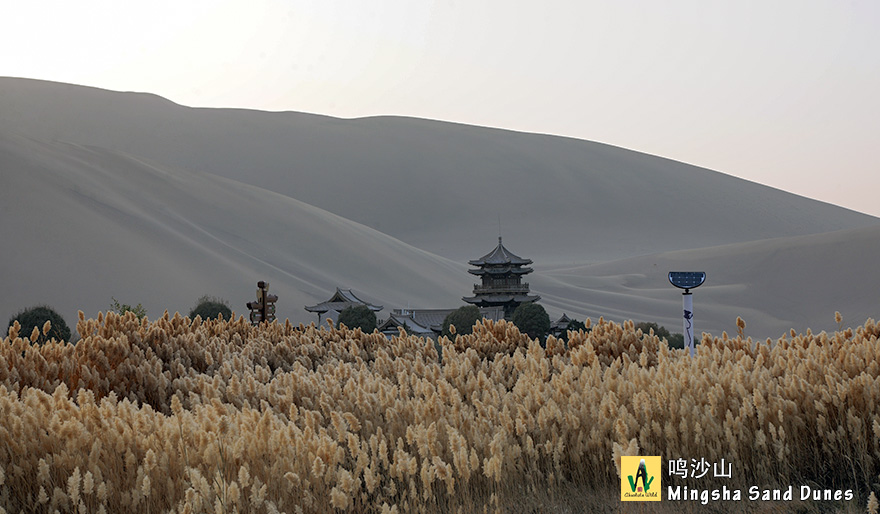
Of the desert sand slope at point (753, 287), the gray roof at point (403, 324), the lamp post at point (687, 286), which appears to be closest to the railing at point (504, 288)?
the gray roof at point (403, 324)

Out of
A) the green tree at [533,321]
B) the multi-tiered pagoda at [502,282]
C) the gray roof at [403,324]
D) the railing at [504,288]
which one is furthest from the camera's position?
the railing at [504,288]

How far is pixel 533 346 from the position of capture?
966 cm

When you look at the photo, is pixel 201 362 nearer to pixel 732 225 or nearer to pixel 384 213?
pixel 384 213

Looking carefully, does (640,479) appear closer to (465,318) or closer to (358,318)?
(465,318)

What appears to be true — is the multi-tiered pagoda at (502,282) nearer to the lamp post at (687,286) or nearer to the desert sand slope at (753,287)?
the desert sand slope at (753,287)

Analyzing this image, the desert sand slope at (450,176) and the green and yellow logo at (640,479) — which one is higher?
the desert sand slope at (450,176)

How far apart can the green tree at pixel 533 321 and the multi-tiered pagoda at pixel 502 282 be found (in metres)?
15.3

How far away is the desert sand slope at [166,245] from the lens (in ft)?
205

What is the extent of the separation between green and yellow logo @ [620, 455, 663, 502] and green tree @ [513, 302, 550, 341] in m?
33.3

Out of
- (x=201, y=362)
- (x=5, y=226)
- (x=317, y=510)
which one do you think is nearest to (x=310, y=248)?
(x=5, y=226)

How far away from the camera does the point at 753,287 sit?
94688 mm

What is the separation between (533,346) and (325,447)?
4245 millimetres

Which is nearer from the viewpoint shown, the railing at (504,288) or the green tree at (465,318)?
the green tree at (465,318)

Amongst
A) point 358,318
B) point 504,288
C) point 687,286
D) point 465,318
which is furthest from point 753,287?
point 687,286
